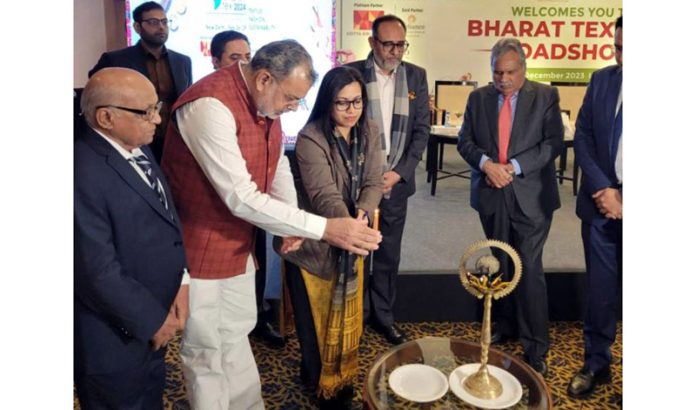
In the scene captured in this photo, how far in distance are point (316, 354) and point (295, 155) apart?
2.65 feet

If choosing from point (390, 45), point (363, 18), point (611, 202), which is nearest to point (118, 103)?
point (390, 45)

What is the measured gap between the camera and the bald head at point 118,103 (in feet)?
4.49

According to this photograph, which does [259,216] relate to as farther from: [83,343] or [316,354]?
[316,354]

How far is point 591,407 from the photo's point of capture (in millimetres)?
2283

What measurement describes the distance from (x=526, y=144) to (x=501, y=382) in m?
1.14

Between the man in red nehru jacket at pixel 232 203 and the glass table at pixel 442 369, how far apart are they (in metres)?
0.42

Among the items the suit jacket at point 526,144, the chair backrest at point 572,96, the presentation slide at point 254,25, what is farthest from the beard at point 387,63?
the chair backrest at point 572,96

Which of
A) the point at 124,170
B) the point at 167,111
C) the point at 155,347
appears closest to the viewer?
the point at 124,170

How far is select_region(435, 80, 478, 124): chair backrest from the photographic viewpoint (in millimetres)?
6457

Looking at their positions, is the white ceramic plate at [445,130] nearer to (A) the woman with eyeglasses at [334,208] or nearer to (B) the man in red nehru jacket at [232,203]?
(A) the woman with eyeglasses at [334,208]

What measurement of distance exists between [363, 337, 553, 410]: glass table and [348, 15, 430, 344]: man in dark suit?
757 millimetres

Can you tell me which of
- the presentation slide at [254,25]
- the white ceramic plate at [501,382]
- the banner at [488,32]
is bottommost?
the white ceramic plate at [501,382]

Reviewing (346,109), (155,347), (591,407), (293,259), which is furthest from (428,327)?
(155,347)

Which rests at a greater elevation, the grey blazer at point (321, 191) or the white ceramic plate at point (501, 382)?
the grey blazer at point (321, 191)
